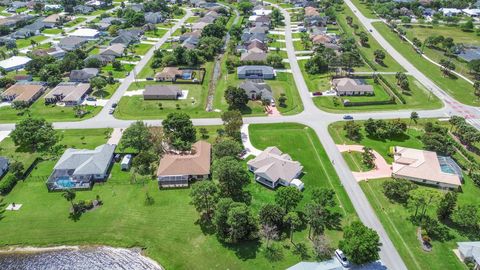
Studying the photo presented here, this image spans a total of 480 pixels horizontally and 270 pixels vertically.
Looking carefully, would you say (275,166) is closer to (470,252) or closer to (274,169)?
(274,169)

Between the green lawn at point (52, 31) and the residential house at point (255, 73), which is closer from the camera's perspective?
the residential house at point (255, 73)

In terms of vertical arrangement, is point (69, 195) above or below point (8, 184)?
above

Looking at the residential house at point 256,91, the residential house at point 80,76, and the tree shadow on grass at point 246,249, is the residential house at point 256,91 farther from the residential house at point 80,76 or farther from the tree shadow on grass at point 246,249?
the tree shadow on grass at point 246,249

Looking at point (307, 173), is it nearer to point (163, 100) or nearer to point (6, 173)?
point (163, 100)

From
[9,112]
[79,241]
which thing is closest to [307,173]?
[79,241]

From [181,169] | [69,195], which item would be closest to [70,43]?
[69,195]

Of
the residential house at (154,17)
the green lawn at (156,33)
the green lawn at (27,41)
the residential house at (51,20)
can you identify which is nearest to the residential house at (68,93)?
the green lawn at (27,41)
